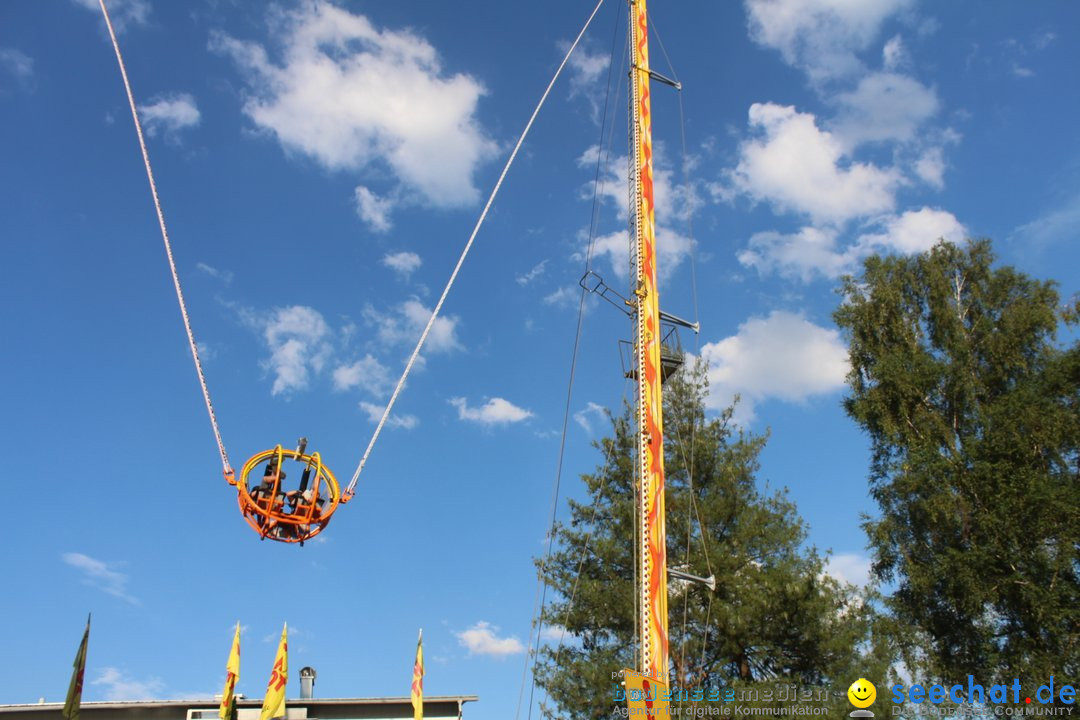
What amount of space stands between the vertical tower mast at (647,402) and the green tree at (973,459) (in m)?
13.2

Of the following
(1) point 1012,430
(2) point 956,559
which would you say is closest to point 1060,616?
(2) point 956,559

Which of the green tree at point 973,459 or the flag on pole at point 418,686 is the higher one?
the green tree at point 973,459

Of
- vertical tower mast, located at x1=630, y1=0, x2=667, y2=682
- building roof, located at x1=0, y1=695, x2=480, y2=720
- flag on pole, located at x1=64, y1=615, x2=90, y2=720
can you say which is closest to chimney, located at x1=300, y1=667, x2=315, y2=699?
building roof, located at x1=0, y1=695, x2=480, y2=720

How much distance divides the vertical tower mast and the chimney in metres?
15.8

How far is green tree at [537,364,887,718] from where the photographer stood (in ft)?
80.4

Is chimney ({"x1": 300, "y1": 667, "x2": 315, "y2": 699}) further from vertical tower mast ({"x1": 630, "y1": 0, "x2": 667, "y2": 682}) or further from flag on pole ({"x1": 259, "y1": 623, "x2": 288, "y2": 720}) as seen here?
vertical tower mast ({"x1": 630, "y1": 0, "x2": 667, "y2": 682})

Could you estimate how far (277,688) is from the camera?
22.5 meters

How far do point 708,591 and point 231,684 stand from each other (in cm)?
1359

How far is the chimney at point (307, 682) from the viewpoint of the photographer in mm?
24578

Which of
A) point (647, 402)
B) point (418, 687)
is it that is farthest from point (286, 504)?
point (418, 687)

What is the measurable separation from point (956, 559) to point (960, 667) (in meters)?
2.98

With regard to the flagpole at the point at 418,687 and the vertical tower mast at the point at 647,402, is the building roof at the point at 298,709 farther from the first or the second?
the vertical tower mast at the point at 647,402

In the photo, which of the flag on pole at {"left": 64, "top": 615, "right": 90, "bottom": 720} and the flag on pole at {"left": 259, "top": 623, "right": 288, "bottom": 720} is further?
the flag on pole at {"left": 259, "top": 623, "right": 288, "bottom": 720}

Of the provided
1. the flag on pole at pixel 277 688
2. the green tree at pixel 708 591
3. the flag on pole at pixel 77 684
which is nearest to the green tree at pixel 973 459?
the green tree at pixel 708 591
